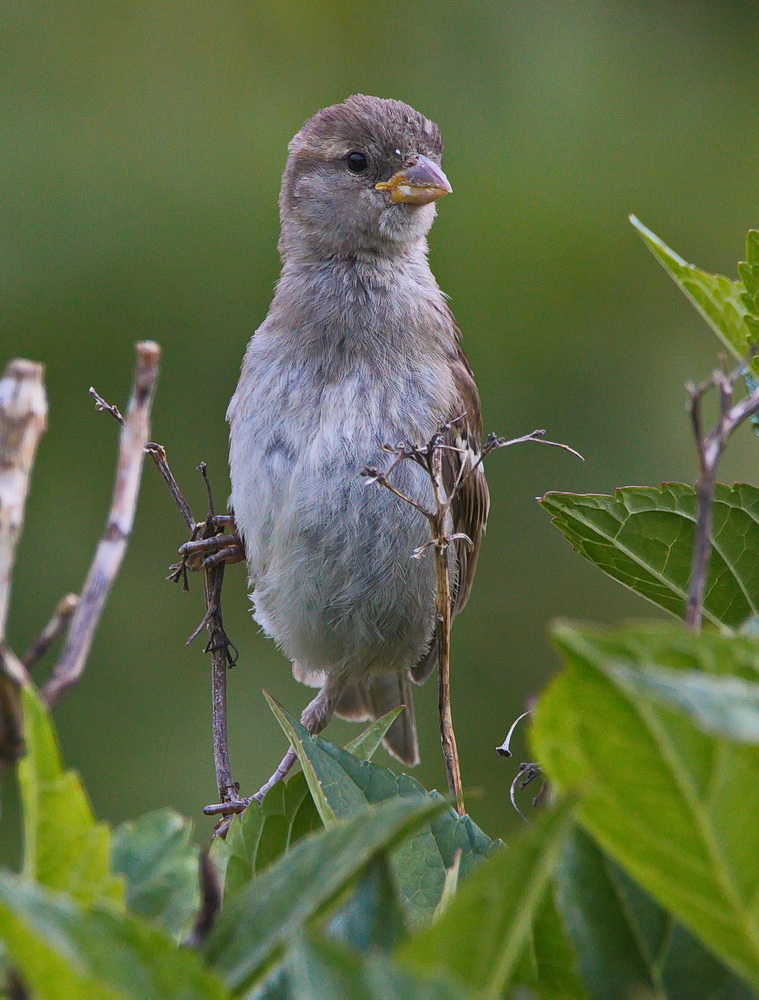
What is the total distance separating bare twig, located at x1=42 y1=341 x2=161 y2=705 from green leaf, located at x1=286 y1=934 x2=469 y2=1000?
13cm

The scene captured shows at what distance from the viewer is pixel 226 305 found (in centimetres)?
374

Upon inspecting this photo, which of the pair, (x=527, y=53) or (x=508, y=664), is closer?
(x=508, y=664)

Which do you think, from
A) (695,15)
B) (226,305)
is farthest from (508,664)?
(695,15)

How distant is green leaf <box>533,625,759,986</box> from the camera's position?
1.30 feet

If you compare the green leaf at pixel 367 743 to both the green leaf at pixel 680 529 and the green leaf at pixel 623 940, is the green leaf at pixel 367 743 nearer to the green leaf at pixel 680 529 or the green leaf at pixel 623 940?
the green leaf at pixel 680 529

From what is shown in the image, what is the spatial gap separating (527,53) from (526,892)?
4317 millimetres

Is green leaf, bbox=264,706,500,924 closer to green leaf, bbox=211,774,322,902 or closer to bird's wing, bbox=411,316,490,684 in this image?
green leaf, bbox=211,774,322,902

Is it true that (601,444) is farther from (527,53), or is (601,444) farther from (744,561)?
(744,561)

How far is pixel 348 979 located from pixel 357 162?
1.84 metres

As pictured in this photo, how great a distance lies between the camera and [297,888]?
46 centimetres

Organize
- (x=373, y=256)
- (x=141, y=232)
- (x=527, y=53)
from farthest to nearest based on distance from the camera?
(x=527, y=53), (x=141, y=232), (x=373, y=256)

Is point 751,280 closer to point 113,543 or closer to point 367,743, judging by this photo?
point 367,743

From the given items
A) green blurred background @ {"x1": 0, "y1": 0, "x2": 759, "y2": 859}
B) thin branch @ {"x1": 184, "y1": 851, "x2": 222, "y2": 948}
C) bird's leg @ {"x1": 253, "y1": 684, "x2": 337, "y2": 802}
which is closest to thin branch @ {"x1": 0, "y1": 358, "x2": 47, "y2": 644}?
thin branch @ {"x1": 184, "y1": 851, "x2": 222, "y2": 948}

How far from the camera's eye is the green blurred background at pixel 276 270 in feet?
11.7
